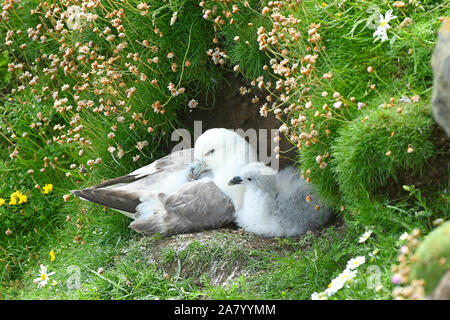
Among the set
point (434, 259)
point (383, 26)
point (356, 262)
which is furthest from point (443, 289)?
point (383, 26)

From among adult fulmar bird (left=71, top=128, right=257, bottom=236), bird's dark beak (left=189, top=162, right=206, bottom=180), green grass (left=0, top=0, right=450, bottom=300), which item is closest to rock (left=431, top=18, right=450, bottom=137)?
green grass (left=0, top=0, right=450, bottom=300)

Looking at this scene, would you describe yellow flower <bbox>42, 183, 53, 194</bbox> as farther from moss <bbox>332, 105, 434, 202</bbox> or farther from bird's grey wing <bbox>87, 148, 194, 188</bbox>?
moss <bbox>332, 105, 434, 202</bbox>

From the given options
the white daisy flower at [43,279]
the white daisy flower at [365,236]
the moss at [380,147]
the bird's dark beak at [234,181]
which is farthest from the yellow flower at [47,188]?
the white daisy flower at [365,236]

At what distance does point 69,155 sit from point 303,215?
6.83 feet

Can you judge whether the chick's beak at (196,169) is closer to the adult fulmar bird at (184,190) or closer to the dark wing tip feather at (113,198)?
the adult fulmar bird at (184,190)

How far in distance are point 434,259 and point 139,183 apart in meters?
2.39

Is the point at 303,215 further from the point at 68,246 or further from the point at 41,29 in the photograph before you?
the point at 41,29

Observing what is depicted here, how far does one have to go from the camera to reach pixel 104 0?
14.9 feet

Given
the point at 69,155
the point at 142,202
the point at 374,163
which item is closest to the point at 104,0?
the point at 69,155

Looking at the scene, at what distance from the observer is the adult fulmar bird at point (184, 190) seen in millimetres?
3912

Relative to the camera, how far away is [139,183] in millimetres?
4117

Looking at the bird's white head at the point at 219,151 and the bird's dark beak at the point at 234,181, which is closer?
the bird's dark beak at the point at 234,181

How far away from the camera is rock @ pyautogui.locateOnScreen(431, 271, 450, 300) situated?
78.2 inches

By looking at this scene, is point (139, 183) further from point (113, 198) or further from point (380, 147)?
point (380, 147)
